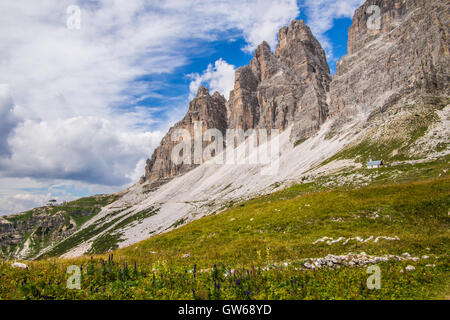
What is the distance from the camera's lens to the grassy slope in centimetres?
843

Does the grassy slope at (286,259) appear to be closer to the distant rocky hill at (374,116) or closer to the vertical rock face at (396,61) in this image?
the distant rocky hill at (374,116)

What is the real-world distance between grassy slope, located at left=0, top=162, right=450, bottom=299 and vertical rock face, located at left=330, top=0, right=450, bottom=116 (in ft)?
347

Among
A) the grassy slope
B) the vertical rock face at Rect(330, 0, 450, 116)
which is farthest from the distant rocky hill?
the grassy slope

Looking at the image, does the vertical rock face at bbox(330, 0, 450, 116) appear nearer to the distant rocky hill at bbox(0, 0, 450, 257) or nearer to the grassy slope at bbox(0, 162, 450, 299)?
the distant rocky hill at bbox(0, 0, 450, 257)

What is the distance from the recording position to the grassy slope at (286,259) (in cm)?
843

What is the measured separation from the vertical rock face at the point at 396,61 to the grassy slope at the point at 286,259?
105855 millimetres

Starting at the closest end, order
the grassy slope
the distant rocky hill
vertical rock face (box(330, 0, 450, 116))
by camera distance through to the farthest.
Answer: the grassy slope → the distant rocky hill → vertical rock face (box(330, 0, 450, 116))

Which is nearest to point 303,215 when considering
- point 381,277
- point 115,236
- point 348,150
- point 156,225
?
point 381,277

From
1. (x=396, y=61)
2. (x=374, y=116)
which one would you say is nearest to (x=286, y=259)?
(x=374, y=116)

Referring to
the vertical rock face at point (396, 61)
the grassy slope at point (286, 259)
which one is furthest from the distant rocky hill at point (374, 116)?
the grassy slope at point (286, 259)

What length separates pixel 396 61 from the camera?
13938 centimetres

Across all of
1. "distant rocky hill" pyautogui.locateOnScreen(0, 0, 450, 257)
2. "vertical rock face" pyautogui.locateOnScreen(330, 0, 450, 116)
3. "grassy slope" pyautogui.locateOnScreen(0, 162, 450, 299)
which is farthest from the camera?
"vertical rock face" pyautogui.locateOnScreen(330, 0, 450, 116)

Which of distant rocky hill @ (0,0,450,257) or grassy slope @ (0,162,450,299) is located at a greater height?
distant rocky hill @ (0,0,450,257)

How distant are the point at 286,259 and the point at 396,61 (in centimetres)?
16940
